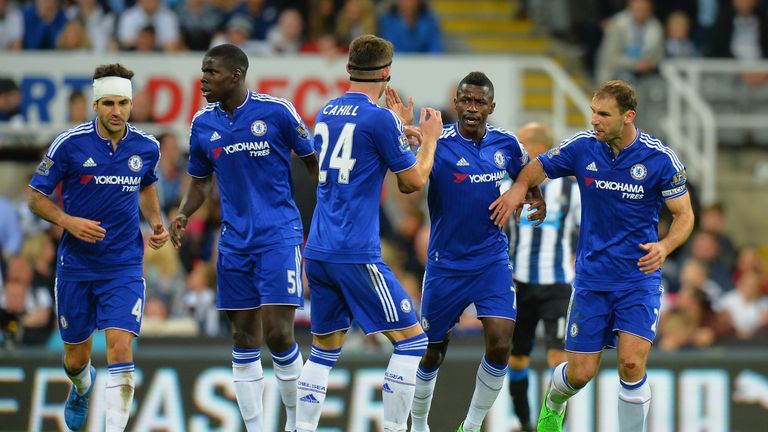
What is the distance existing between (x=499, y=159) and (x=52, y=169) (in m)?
3.30

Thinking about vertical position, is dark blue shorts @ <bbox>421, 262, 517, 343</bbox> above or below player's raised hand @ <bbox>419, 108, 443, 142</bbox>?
below

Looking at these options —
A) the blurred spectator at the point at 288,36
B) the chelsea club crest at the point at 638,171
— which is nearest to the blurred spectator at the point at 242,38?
the blurred spectator at the point at 288,36

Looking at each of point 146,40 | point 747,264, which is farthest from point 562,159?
point 146,40

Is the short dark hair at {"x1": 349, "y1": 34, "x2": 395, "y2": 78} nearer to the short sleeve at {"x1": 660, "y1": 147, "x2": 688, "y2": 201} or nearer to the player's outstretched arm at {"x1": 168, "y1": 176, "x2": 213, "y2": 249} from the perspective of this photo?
the player's outstretched arm at {"x1": 168, "y1": 176, "x2": 213, "y2": 249}

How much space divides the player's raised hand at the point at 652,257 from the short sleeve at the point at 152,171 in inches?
146

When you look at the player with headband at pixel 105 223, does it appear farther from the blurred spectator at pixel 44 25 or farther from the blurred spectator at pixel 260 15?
the blurred spectator at pixel 260 15

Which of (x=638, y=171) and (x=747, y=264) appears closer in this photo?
(x=638, y=171)

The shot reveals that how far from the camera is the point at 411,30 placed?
1838 cm

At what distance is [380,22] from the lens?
18.6 m

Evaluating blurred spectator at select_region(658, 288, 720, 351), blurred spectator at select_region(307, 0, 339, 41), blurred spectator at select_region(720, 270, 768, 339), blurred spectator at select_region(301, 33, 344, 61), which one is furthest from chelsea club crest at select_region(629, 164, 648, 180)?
blurred spectator at select_region(307, 0, 339, 41)

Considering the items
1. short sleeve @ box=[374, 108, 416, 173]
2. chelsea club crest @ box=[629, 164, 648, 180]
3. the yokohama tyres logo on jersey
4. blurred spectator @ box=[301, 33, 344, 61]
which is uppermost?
blurred spectator @ box=[301, 33, 344, 61]

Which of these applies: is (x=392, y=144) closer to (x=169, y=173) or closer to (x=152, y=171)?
(x=152, y=171)

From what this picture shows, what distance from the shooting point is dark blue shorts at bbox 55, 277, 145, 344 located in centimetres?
1071

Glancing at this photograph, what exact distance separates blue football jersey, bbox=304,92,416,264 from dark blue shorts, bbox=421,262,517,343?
3.17 feet
